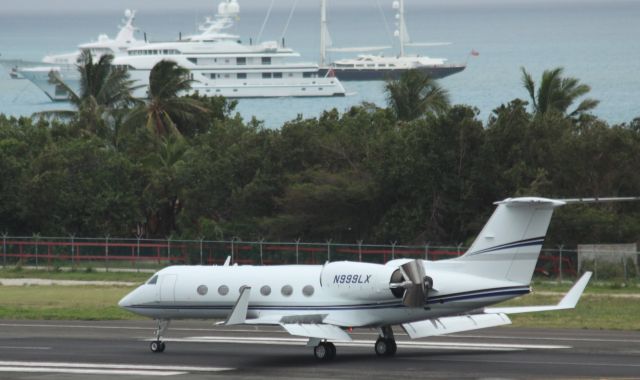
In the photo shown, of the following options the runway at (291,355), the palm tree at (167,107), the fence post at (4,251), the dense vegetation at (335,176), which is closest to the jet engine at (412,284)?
the runway at (291,355)

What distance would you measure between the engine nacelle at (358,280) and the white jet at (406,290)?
0.02 m

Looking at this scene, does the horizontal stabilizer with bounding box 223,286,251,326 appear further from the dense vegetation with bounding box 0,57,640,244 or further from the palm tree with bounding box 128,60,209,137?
the palm tree with bounding box 128,60,209,137

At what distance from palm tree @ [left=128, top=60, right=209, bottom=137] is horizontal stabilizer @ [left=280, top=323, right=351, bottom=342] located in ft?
160

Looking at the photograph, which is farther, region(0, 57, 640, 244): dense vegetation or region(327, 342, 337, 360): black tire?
region(0, 57, 640, 244): dense vegetation

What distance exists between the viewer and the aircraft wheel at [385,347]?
1230 inches

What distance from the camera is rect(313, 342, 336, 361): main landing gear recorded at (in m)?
30.8

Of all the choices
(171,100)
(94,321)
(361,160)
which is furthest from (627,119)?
(94,321)

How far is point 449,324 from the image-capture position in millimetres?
30469

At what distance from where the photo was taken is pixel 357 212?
5784 cm

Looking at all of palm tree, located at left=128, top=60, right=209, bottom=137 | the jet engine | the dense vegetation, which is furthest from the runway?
palm tree, located at left=128, top=60, right=209, bottom=137

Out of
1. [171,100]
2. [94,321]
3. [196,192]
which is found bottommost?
[94,321]

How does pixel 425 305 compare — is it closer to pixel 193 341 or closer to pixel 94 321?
pixel 193 341

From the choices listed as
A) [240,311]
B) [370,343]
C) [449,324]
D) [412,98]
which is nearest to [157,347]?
[240,311]

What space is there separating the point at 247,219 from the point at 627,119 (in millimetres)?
126354
